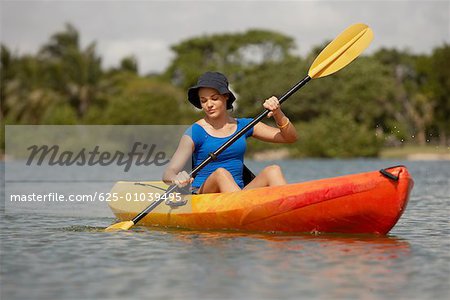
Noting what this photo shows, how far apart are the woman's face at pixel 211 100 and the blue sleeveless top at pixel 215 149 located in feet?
0.62

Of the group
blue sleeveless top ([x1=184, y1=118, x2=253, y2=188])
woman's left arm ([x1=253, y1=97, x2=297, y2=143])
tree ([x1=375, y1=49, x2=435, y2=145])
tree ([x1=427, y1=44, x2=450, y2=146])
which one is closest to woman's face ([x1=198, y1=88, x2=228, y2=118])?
blue sleeveless top ([x1=184, y1=118, x2=253, y2=188])

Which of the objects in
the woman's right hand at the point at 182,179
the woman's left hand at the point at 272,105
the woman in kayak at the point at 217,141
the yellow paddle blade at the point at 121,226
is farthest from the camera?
the yellow paddle blade at the point at 121,226

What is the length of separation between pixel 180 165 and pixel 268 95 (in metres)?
33.3

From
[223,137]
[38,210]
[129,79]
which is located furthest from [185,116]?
[223,137]

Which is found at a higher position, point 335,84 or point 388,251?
A: point 335,84

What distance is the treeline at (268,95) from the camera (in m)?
35.7

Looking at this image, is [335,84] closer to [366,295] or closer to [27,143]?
[27,143]

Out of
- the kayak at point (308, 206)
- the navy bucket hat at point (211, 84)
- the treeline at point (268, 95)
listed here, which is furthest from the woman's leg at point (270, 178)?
the treeline at point (268, 95)

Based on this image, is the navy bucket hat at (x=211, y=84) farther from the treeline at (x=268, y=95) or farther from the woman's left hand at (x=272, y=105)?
the treeline at (x=268, y=95)

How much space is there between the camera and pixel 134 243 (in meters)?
6.03

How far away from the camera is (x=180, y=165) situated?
666 cm

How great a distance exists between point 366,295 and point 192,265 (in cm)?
128

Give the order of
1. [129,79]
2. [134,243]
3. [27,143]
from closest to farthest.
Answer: [134,243] < [27,143] < [129,79]

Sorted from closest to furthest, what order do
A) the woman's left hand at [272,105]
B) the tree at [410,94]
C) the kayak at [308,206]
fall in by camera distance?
1. the kayak at [308,206]
2. the woman's left hand at [272,105]
3. the tree at [410,94]
